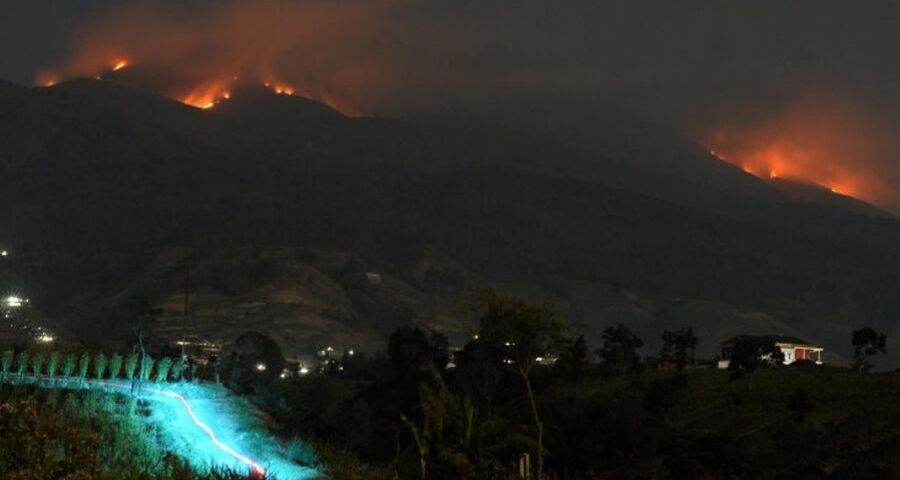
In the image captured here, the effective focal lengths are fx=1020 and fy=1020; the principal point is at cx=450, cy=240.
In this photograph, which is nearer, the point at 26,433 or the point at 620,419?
the point at 26,433

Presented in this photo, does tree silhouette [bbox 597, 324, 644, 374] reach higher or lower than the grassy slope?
higher

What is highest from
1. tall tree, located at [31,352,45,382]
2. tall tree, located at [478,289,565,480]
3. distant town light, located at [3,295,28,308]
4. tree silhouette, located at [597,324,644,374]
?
distant town light, located at [3,295,28,308]

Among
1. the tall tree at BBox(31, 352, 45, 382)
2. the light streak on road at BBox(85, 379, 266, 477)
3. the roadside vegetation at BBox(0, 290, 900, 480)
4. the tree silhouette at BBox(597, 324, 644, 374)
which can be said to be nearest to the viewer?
the roadside vegetation at BBox(0, 290, 900, 480)

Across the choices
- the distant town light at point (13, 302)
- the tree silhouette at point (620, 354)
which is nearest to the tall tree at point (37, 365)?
the tree silhouette at point (620, 354)

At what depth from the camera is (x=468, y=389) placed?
8575 centimetres

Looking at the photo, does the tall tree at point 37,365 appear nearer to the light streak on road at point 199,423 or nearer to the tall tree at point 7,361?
the tall tree at point 7,361

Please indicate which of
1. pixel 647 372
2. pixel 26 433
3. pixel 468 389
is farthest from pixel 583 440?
pixel 26 433

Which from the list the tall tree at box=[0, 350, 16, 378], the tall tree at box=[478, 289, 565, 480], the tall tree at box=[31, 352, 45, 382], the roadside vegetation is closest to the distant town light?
the roadside vegetation

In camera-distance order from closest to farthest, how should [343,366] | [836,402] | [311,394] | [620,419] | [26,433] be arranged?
[26,433] < [620,419] < [836,402] < [311,394] < [343,366]

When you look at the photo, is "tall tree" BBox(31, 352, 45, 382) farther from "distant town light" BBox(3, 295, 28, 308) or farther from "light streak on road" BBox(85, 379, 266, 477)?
"distant town light" BBox(3, 295, 28, 308)

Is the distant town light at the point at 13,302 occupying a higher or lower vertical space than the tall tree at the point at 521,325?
higher

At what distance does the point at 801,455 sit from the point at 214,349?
117555 mm

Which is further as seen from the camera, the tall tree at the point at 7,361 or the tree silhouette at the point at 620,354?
the tree silhouette at the point at 620,354

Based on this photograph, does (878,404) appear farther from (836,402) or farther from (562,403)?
(562,403)
